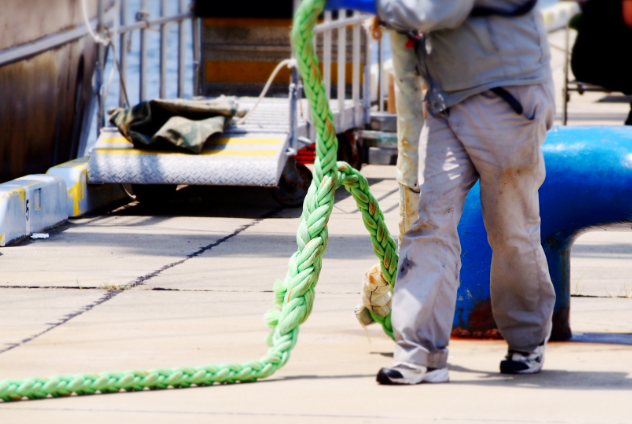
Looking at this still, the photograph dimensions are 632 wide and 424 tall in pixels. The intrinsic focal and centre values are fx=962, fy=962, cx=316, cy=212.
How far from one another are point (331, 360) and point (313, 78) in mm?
1053

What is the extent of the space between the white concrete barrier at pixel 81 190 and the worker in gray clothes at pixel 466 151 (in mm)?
4454

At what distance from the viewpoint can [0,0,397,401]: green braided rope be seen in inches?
122

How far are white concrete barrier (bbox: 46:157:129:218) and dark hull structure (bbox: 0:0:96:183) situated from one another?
75 cm

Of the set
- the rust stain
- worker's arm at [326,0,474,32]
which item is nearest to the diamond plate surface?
the rust stain

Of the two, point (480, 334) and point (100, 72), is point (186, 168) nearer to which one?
point (100, 72)

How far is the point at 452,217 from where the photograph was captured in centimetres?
320

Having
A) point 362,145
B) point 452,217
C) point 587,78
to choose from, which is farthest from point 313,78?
point 362,145

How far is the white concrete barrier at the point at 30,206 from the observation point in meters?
6.07

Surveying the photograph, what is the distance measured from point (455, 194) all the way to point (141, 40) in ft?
21.7

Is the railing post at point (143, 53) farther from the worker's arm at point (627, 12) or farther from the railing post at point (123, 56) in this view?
the worker's arm at point (627, 12)

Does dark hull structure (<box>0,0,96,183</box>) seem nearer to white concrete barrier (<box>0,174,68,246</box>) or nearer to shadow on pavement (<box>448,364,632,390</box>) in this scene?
white concrete barrier (<box>0,174,68,246</box>)

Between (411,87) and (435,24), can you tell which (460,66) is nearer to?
(435,24)

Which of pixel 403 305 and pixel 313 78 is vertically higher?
pixel 313 78

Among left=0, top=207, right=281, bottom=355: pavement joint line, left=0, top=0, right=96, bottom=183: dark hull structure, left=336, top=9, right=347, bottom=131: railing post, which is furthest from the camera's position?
left=336, top=9, right=347, bottom=131: railing post
